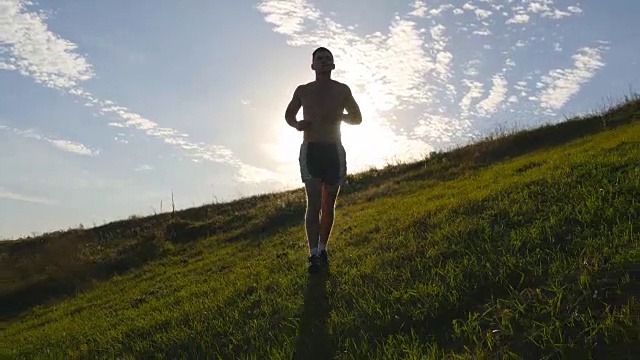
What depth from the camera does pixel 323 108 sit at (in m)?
6.48

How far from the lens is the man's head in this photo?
645 cm

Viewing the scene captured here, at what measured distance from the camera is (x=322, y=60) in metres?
6.45

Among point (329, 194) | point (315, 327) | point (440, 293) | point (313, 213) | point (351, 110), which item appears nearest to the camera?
point (440, 293)

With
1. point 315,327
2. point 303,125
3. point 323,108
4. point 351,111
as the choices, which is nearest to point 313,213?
point 303,125

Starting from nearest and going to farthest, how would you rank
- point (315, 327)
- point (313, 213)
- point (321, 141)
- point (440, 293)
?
1. point (440, 293)
2. point (315, 327)
3. point (313, 213)
4. point (321, 141)

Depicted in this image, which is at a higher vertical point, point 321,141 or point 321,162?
point 321,141

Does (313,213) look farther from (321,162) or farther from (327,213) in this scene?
(321,162)

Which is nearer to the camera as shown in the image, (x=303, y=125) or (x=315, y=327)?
(x=315, y=327)

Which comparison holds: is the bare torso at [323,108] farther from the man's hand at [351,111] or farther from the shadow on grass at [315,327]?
the shadow on grass at [315,327]

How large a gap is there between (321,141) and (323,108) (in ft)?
1.35

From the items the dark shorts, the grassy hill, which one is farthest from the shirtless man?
the grassy hill

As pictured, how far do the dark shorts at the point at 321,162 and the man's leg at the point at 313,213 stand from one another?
0.10 meters

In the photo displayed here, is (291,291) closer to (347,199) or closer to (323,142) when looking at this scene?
(323,142)

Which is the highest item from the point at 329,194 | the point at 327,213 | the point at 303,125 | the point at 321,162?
the point at 303,125
